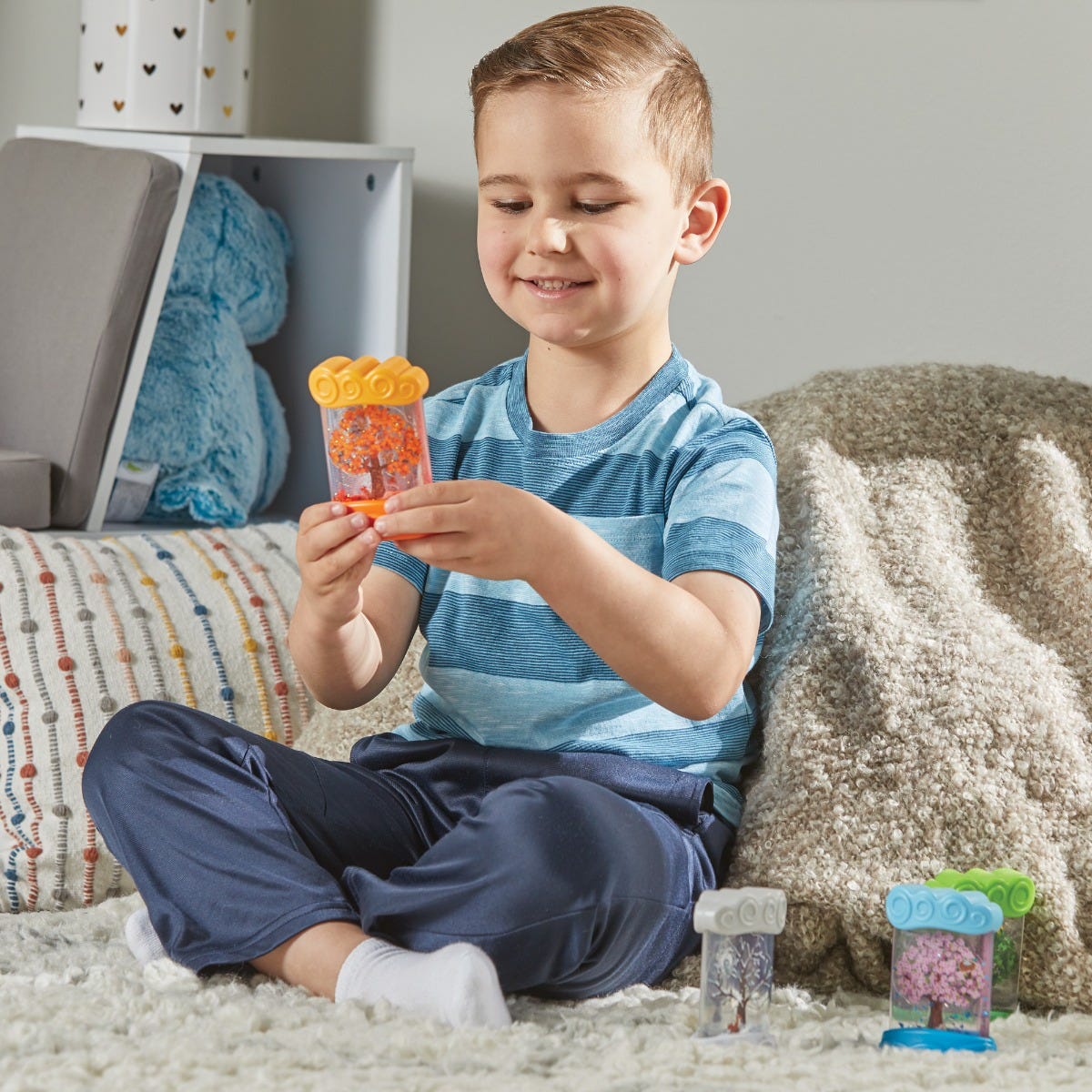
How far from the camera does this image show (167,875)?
915mm

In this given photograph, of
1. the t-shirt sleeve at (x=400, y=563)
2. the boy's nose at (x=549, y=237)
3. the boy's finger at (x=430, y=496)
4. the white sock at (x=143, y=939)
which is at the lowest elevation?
the white sock at (x=143, y=939)

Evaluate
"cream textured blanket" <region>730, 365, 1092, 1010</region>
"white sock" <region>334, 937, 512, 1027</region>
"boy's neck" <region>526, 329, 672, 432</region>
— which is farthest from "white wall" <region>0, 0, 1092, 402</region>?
"white sock" <region>334, 937, 512, 1027</region>

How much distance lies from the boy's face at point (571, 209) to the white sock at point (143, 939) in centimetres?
46

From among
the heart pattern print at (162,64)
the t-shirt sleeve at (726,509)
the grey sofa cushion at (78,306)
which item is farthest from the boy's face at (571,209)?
the heart pattern print at (162,64)

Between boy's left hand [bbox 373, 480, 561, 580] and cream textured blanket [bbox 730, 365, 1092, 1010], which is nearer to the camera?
boy's left hand [bbox 373, 480, 561, 580]

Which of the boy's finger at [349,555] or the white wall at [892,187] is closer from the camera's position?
the boy's finger at [349,555]

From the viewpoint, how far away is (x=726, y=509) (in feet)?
3.09

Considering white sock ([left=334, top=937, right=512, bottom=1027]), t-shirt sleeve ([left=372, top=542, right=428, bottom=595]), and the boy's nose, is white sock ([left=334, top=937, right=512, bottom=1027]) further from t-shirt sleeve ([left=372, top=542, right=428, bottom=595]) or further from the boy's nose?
the boy's nose

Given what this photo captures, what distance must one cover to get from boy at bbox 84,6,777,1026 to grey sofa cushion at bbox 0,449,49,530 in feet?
2.40

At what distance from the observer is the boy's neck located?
102cm

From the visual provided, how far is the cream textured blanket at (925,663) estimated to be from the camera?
0.94 metres

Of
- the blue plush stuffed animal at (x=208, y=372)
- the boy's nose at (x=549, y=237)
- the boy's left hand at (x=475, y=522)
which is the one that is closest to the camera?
the boy's left hand at (x=475, y=522)

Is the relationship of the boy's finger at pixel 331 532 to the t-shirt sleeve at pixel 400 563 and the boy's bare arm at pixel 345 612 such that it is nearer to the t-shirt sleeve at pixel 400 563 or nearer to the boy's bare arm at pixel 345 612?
the boy's bare arm at pixel 345 612

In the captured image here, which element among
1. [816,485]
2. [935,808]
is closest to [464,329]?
[816,485]
